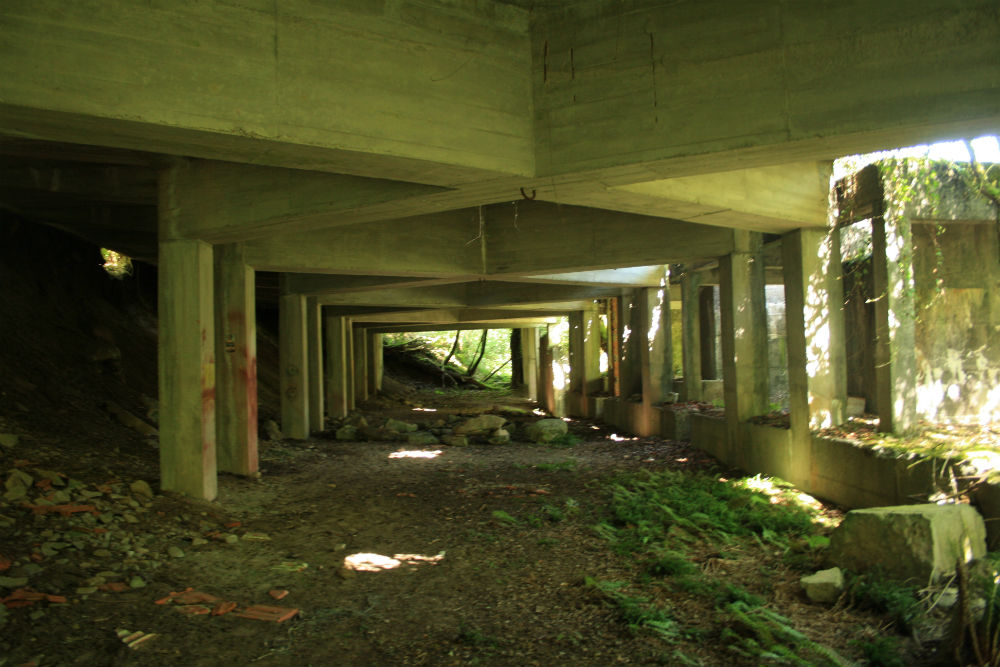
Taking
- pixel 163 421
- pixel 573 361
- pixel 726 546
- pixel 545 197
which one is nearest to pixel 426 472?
pixel 163 421

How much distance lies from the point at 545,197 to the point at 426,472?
6277mm

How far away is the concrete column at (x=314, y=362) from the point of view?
15344 mm

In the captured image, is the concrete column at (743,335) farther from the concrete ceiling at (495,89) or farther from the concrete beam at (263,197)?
the concrete beam at (263,197)

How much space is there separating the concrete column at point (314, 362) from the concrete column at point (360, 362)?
7.43m

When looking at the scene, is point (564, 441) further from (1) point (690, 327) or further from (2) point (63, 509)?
(2) point (63, 509)

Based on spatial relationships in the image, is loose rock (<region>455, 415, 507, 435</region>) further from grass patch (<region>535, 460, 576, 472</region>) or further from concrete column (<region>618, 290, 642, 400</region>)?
grass patch (<region>535, 460, 576, 472</region>)

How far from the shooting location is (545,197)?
18.8 feet

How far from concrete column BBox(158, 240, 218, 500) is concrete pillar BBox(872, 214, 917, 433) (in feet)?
26.0

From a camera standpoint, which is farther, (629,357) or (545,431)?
(629,357)

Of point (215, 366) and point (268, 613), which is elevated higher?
point (215, 366)

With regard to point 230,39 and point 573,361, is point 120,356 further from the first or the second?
point 573,361

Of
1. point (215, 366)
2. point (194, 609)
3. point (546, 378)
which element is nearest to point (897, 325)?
point (194, 609)

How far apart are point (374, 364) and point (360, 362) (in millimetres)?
3135

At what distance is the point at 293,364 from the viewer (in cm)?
1403
